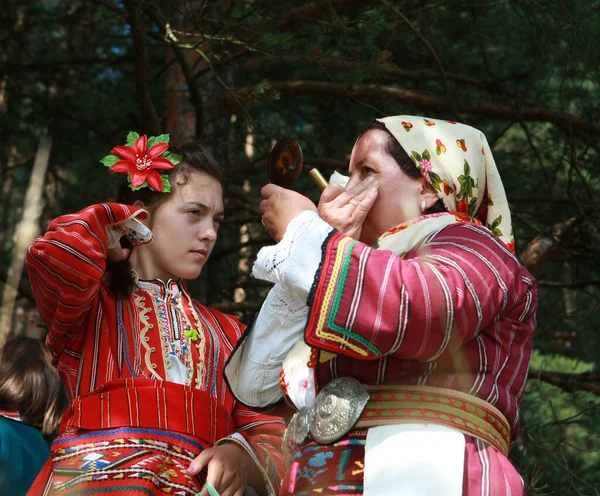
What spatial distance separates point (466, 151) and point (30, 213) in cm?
160

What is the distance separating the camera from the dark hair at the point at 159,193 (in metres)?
2.82

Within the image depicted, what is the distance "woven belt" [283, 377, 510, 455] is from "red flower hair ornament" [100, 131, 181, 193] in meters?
1.13

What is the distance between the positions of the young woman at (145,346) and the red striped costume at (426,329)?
0.52 m

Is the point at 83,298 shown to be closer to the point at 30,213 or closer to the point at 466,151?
the point at 466,151

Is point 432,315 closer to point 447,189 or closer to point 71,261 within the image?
point 447,189

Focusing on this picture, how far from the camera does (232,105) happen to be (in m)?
4.72

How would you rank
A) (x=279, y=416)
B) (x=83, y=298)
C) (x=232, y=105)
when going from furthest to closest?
1. (x=232, y=105)
2. (x=279, y=416)
3. (x=83, y=298)

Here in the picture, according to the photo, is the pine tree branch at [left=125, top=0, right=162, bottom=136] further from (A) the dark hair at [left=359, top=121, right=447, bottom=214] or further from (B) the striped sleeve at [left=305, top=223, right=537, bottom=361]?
(B) the striped sleeve at [left=305, top=223, right=537, bottom=361]

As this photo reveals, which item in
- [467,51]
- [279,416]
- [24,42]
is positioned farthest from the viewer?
[467,51]

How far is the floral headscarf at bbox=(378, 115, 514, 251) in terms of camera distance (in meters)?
2.35

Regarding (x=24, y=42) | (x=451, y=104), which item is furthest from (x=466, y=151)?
(x=24, y=42)

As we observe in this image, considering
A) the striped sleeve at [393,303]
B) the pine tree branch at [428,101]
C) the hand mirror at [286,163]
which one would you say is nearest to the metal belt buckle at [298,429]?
the striped sleeve at [393,303]

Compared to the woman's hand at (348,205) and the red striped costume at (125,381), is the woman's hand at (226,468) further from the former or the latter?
the woman's hand at (348,205)

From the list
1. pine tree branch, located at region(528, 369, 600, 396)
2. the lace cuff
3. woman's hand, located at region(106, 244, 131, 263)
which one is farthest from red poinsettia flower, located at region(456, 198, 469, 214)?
pine tree branch, located at region(528, 369, 600, 396)
